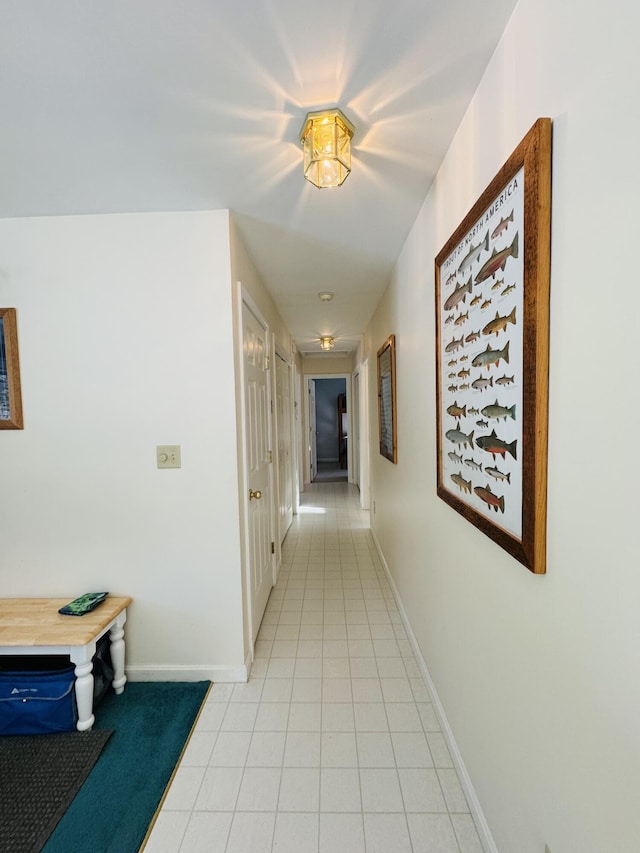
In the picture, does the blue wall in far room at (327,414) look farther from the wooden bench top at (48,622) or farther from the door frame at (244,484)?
the wooden bench top at (48,622)

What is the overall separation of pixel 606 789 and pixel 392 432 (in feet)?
6.58

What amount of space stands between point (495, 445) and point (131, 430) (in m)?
1.60

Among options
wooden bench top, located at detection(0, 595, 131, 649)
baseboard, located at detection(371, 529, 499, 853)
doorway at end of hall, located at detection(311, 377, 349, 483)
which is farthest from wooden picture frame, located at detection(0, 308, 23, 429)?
doorway at end of hall, located at detection(311, 377, 349, 483)

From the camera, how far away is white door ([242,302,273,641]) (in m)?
2.06

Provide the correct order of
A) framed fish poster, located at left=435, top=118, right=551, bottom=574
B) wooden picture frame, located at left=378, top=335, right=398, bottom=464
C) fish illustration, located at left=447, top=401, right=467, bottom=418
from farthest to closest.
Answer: wooden picture frame, located at left=378, top=335, right=398, bottom=464
fish illustration, located at left=447, top=401, right=467, bottom=418
framed fish poster, located at left=435, top=118, right=551, bottom=574

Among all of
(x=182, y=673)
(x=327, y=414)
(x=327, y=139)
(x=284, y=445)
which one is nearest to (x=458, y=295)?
(x=327, y=139)

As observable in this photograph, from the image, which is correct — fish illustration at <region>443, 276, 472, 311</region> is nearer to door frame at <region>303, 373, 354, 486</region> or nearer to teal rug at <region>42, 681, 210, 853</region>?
teal rug at <region>42, 681, 210, 853</region>

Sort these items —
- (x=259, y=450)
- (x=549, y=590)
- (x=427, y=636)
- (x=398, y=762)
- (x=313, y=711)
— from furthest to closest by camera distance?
(x=259, y=450), (x=427, y=636), (x=313, y=711), (x=398, y=762), (x=549, y=590)

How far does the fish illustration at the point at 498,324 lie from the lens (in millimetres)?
893

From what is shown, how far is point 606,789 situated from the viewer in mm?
649

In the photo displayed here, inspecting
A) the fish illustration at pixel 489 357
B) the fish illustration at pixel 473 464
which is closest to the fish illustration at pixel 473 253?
the fish illustration at pixel 489 357

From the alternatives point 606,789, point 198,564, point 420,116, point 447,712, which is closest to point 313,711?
point 447,712

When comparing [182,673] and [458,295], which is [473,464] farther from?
[182,673]

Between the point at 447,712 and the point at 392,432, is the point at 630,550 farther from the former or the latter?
the point at 392,432
